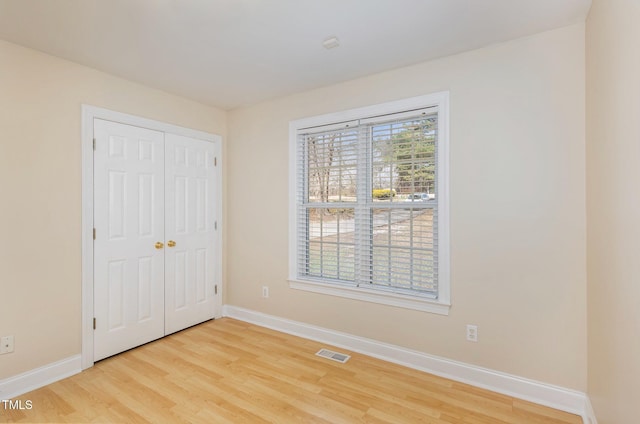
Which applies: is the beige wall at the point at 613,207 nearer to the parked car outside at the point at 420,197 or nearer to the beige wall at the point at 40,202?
the parked car outside at the point at 420,197

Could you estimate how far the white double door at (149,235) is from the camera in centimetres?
279

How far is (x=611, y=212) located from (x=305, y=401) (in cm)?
212

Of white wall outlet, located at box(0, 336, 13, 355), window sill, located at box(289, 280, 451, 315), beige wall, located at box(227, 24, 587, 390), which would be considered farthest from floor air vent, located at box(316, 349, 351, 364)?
white wall outlet, located at box(0, 336, 13, 355)

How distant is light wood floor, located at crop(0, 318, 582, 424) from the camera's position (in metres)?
2.02

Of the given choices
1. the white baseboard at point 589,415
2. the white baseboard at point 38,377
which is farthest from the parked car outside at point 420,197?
the white baseboard at point 38,377

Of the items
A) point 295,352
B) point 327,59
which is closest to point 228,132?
point 327,59

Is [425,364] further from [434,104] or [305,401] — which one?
[434,104]

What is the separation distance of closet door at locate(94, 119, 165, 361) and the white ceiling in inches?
26.0

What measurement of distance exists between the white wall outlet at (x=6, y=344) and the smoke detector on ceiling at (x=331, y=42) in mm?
3121

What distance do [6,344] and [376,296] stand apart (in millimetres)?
2816

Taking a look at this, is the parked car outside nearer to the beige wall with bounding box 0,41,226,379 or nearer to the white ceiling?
the white ceiling

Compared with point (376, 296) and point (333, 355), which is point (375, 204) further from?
point (333, 355)

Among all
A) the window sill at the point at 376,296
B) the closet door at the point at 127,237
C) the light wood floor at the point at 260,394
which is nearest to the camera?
the light wood floor at the point at 260,394

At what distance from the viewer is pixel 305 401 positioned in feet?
7.18
